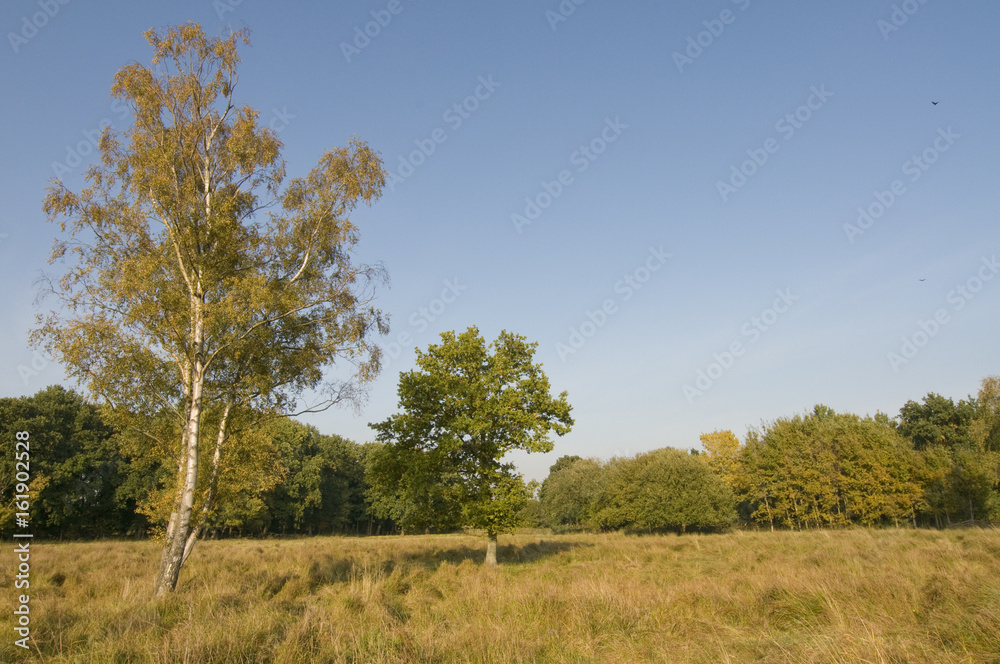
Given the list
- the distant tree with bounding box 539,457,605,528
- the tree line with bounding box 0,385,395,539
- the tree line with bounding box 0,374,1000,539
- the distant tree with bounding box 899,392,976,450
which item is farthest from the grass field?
the distant tree with bounding box 899,392,976,450

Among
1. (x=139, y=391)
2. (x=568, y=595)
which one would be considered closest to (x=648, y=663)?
(x=568, y=595)

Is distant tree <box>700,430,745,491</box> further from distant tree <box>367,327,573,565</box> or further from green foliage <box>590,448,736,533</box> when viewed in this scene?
distant tree <box>367,327,573,565</box>

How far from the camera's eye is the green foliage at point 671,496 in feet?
141

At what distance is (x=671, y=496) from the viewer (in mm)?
43469

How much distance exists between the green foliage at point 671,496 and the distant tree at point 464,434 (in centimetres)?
2561

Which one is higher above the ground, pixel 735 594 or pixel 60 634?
pixel 60 634

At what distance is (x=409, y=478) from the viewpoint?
834 inches

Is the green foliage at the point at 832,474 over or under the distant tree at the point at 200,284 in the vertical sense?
under

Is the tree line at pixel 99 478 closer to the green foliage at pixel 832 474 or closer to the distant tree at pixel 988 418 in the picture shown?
the green foliage at pixel 832 474

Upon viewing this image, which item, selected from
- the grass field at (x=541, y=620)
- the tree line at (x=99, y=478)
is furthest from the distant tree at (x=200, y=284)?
the tree line at (x=99, y=478)

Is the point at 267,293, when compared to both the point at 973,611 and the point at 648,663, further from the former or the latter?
the point at 973,611

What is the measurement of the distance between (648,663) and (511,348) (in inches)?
730

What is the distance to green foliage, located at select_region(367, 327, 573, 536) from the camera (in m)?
21.6

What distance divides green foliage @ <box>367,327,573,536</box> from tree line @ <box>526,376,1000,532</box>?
25515mm
